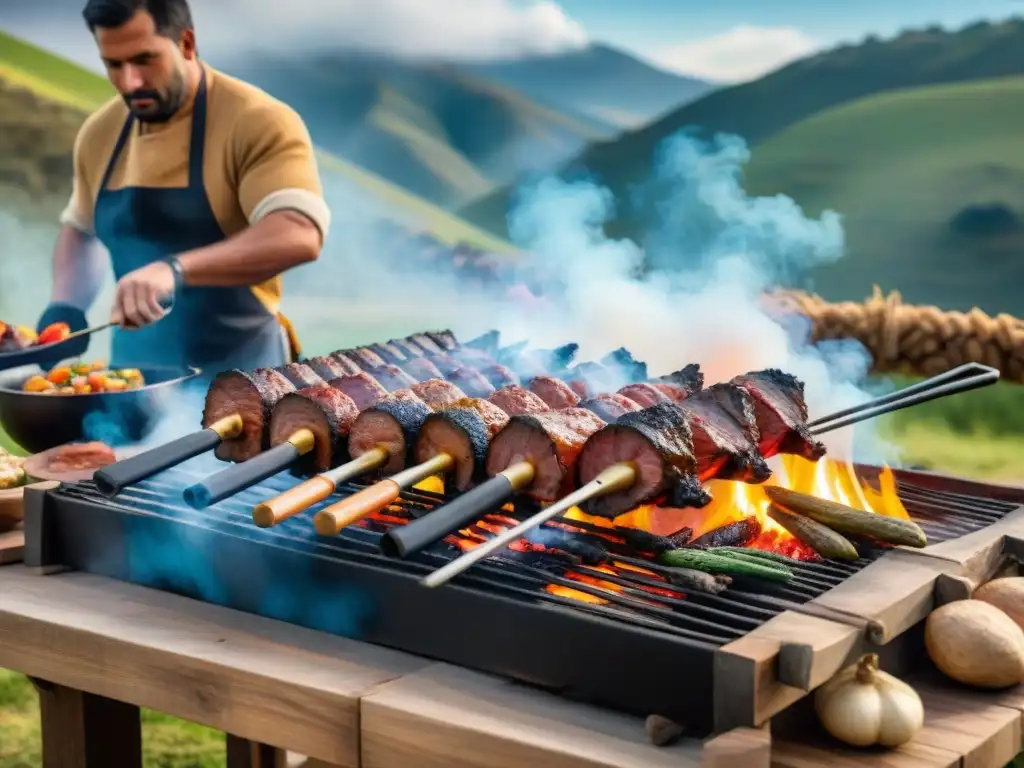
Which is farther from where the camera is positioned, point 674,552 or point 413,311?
point 413,311

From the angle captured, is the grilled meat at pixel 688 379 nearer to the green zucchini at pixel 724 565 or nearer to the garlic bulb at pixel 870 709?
the green zucchini at pixel 724 565

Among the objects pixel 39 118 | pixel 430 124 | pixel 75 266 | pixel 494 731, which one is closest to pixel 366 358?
pixel 494 731

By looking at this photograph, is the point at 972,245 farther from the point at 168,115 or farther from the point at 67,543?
the point at 67,543

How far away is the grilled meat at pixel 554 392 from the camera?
3.17 meters

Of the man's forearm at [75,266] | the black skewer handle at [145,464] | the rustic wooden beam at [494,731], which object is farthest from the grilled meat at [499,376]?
the man's forearm at [75,266]

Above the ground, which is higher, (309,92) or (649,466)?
(309,92)

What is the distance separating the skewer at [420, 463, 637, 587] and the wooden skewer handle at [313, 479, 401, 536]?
0.20 m

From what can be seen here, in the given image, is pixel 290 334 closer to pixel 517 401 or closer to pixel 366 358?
pixel 366 358

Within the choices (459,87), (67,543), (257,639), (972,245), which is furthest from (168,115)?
(972,245)

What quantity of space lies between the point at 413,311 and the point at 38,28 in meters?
3.73

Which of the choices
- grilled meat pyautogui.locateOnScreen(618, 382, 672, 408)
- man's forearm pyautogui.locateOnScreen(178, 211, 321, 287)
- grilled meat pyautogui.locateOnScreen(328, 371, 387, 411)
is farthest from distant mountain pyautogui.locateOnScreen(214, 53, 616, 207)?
grilled meat pyautogui.locateOnScreen(618, 382, 672, 408)

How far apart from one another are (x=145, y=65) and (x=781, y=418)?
332 cm

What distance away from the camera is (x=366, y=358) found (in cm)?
354

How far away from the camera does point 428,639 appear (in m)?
2.34
